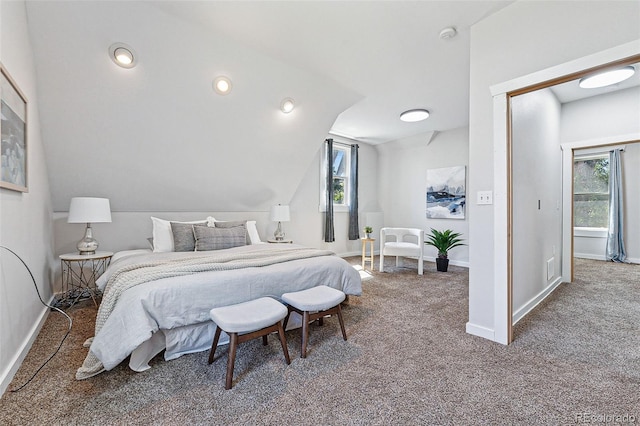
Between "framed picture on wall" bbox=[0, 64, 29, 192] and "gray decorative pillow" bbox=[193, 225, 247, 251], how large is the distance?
56.0 inches

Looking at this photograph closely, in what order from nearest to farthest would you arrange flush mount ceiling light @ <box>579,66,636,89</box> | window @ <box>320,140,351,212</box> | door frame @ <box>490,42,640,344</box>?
door frame @ <box>490,42,640,344</box> → flush mount ceiling light @ <box>579,66,636,89</box> → window @ <box>320,140,351,212</box>

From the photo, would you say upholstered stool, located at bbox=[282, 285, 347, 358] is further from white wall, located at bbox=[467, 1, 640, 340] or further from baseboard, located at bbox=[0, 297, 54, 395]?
baseboard, located at bbox=[0, 297, 54, 395]

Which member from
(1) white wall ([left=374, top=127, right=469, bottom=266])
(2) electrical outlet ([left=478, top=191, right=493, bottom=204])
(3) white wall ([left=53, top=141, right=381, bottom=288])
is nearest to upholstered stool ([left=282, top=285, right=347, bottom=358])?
(2) electrical outlet ([left=478, top=191, right=493, bottom=204])

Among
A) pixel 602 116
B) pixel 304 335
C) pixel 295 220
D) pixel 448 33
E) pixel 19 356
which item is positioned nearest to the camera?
pixel 19 356

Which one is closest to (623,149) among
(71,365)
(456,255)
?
(456,255)

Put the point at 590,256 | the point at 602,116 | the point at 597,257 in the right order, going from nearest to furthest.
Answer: the point at 602,116, the point at 597,257, the point at 590,256

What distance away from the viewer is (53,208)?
10.3 ft

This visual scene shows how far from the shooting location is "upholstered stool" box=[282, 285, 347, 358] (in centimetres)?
195

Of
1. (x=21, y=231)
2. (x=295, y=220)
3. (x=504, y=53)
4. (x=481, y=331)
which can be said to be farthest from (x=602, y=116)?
(x=21, y=231)

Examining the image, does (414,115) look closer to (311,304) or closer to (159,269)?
(311,304)

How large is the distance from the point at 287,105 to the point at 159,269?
2.32 meters

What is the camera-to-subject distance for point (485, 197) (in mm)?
2207

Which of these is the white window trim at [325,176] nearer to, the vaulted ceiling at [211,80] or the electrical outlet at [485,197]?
the vaulted ceiling at [211,80]

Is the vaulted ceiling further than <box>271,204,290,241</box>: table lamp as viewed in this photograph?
No
